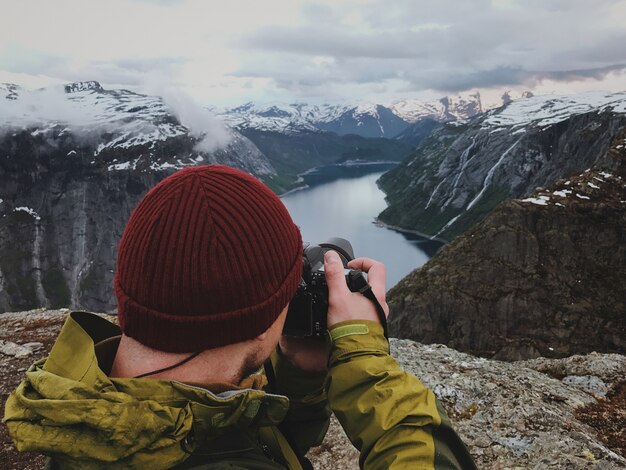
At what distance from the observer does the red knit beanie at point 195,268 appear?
78.7 inches

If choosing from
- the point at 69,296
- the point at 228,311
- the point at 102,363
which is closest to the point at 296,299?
the point at 228,311

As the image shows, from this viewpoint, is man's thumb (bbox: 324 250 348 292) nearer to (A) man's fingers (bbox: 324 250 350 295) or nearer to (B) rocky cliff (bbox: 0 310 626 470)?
(A) man's fingers (bbox: 324 250 350 295)

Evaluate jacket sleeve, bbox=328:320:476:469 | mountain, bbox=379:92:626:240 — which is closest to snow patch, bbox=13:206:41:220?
mountain, bbox=379:92:626:240

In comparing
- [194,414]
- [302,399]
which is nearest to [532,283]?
[302,399]

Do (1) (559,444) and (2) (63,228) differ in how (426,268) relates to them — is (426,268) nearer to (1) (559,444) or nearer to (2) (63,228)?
(1) (559,444)

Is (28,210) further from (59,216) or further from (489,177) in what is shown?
(489,177)

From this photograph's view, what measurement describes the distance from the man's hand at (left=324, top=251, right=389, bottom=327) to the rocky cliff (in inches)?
225

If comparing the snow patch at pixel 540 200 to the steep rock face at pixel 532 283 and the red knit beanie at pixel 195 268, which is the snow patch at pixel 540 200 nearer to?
the steep rock face at pixel 532 283

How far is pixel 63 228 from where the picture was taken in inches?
6993

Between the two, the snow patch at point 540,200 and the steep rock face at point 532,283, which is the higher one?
the snow patch at point 540,200

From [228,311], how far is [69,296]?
610 feet

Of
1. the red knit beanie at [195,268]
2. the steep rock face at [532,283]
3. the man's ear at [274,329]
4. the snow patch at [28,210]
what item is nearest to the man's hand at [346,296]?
the man's ear at [274,329]

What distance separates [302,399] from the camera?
3064 millimetres

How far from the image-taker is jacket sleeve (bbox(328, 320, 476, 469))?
2016mm
